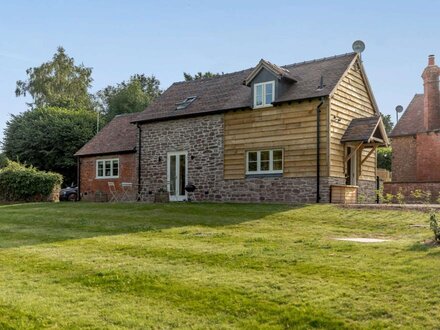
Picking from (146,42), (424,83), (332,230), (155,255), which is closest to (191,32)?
(146,42)

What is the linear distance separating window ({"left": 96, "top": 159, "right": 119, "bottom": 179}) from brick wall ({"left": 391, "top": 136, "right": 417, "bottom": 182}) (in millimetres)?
18083

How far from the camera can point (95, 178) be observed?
29.9 metres

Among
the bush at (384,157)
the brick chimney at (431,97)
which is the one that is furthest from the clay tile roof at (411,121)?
the bush at (384,157)

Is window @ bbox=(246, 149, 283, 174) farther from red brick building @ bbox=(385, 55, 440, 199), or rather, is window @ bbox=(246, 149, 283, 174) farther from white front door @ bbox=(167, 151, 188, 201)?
red brick building @ bbox=(385, 55, 440, 199)

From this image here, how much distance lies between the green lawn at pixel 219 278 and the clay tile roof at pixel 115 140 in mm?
15901

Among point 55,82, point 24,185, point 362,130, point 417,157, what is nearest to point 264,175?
point 362,130

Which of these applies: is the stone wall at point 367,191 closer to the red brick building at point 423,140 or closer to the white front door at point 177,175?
the red brick building at point 423,140

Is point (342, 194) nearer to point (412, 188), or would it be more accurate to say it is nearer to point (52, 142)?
point (412, 188)

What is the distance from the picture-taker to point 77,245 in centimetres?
1052

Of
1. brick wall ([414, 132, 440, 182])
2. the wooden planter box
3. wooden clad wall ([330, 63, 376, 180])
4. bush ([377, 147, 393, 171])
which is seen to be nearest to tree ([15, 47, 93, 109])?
bush ([377, 147, 393, 171])

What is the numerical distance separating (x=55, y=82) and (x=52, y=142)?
18.6 meters

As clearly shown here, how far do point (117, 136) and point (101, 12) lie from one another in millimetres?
14995

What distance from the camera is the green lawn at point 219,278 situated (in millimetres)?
5820

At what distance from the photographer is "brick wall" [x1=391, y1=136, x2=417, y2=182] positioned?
99.7ft
